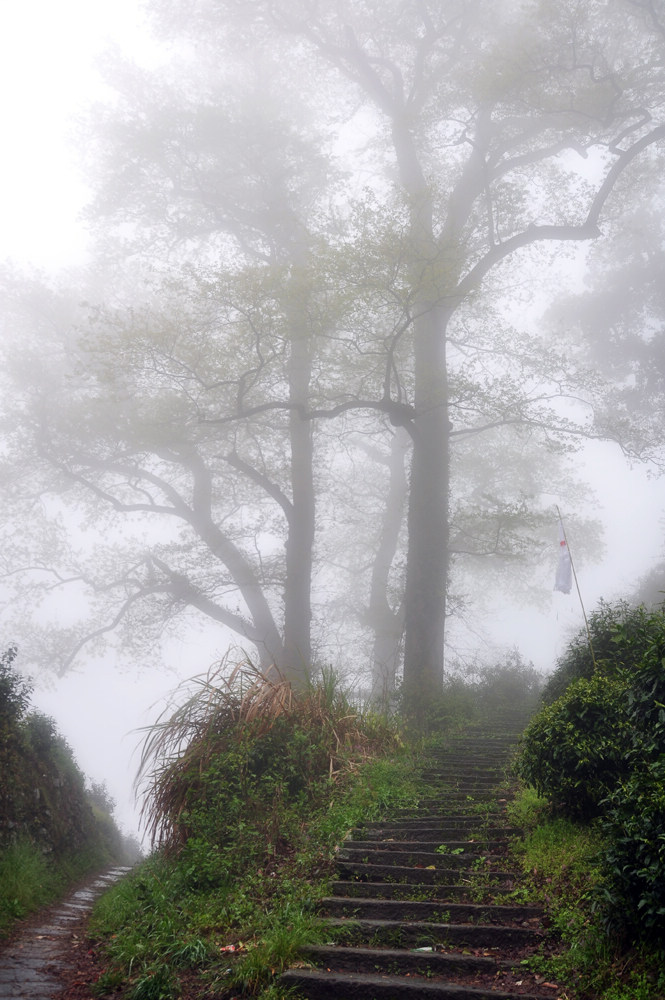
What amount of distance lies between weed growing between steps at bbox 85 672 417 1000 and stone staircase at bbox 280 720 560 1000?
0.23 metres

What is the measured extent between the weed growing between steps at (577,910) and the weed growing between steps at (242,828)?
1.47 meters

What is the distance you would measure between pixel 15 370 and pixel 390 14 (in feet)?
43.1

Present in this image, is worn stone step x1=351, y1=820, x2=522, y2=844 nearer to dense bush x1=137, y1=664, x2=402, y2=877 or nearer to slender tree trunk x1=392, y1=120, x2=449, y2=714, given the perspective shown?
dense bush x1=137, y1=664, x2=402, y2=877

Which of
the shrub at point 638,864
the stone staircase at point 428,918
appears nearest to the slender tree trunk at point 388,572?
the stone staircase at point 428,918

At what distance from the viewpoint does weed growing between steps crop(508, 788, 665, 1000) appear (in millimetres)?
3729

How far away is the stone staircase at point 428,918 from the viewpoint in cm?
411

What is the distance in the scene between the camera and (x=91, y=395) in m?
20.0

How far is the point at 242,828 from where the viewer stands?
6480mm

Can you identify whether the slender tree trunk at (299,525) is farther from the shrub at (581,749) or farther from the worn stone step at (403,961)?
the worn stone step at (403,961)

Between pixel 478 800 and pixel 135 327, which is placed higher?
pixel 135 327

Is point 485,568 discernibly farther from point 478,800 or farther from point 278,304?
point 478,800

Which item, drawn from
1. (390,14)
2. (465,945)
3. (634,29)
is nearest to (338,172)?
(390,14)

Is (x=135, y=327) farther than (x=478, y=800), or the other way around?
(x=135, y=327)

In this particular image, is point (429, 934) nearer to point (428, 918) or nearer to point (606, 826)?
point (428, 918)
